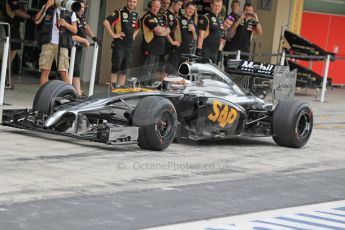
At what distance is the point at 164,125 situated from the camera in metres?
11.5

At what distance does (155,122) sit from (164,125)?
0.32 m

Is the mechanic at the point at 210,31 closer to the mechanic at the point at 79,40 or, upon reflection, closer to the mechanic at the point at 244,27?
the mechanic at the point at 244,27

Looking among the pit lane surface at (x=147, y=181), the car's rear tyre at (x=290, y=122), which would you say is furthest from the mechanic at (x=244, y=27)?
the car's rear tyre at (x=290, y=122)

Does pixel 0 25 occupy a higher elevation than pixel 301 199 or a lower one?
higher

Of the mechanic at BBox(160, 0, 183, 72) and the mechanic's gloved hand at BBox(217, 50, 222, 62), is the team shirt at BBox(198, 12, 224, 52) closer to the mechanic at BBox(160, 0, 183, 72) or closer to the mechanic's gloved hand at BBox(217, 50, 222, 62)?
the mechanic at BBox(160, 0, 183, 72)

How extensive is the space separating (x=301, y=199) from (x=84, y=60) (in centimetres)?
1072

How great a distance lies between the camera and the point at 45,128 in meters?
11.4

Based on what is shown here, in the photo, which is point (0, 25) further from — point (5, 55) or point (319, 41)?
point (319, 41)

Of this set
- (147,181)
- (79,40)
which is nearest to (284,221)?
(147,181)

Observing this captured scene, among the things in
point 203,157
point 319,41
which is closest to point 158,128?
point 203,157

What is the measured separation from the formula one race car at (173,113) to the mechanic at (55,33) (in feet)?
8.50

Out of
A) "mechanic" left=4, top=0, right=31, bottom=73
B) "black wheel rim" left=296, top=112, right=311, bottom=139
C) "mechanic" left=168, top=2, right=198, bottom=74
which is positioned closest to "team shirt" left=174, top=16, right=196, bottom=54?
"mechanic" left=168, top=2, right=198, bottom=74

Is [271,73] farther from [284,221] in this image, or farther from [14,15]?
[284,221]

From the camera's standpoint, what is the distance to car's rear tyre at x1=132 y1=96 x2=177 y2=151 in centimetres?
1120
